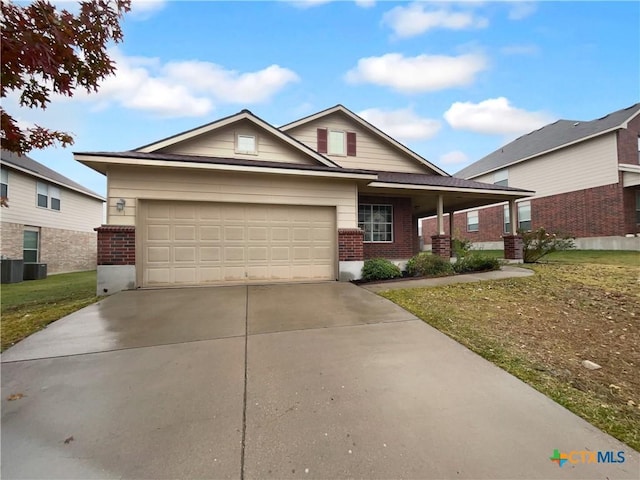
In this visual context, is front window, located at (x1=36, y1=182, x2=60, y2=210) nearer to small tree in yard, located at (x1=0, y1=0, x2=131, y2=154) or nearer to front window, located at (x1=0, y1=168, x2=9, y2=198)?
front window, located at (x1=0, y1=168, x2=9, y2=198)

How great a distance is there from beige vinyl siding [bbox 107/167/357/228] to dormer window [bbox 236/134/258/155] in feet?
Result: 5.03

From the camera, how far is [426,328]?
4.53 meters

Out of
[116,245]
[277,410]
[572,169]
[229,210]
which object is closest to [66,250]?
[116,245]

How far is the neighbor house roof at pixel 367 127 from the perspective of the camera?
41.4 ft

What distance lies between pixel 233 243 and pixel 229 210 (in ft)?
2.97

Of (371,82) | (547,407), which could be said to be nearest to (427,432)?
(547,407)

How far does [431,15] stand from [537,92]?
7.70 metres

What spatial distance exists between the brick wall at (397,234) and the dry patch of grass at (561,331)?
196 inches

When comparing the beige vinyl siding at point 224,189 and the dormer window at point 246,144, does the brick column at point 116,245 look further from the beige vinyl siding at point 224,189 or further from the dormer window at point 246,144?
the dormer window at point 246,144

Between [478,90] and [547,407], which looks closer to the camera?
[547,407]

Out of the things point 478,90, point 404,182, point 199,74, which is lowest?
point 404,182

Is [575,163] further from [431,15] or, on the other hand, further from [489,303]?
[489,303]

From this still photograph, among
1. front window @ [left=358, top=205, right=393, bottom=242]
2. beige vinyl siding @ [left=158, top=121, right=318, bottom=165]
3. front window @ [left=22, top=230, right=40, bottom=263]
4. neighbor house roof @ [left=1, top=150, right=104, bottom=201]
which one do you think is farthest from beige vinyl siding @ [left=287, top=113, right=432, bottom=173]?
front window @ [left=22, top=230, right=40, bottom=263]

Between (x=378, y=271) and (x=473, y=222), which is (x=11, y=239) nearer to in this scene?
(x=378, y=271)
